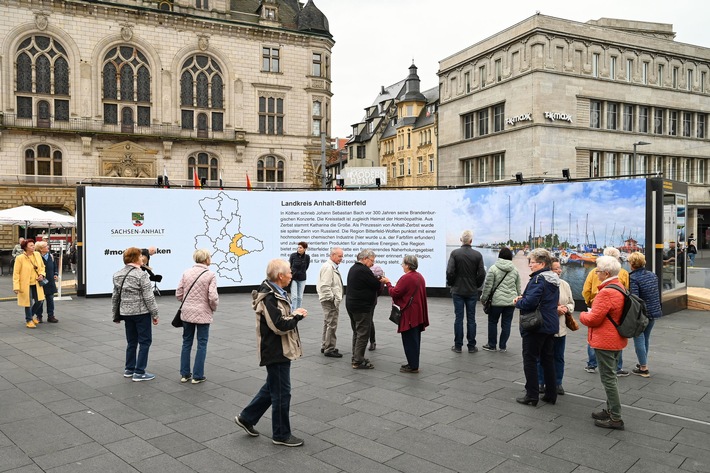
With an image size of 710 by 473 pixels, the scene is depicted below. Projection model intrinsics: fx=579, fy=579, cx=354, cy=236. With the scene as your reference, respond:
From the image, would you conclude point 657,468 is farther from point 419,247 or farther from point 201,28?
point 201,28

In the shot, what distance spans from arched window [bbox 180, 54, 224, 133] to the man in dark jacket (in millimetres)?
37795

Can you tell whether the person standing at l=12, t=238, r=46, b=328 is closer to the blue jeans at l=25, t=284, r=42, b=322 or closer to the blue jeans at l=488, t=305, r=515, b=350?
the blue jeans at l=25, t=284, r=42, b=322

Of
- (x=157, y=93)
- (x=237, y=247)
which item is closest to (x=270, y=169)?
(x=157, y=93)

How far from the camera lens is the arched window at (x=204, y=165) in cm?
4497

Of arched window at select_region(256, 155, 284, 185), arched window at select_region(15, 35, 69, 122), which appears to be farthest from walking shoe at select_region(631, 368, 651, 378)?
arched window at select_region(15, 35, 69, 122)

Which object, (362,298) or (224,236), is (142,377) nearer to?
(362,298)

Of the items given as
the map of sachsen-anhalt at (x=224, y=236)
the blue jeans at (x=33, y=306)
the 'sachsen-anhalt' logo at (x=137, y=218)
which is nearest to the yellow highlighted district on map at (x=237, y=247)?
the map of sachsen-anhalt at (x=224, y=236)

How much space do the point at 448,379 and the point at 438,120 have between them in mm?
49939

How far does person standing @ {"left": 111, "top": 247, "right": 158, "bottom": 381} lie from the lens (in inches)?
314

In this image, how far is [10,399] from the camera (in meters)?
7.11

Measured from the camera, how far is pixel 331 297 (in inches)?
386

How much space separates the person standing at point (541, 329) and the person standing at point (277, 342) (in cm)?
300

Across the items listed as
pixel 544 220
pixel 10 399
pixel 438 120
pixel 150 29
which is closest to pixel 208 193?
pixel 544 220

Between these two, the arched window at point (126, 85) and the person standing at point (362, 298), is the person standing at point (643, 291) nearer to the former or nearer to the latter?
the person standing at point (362, 298)
